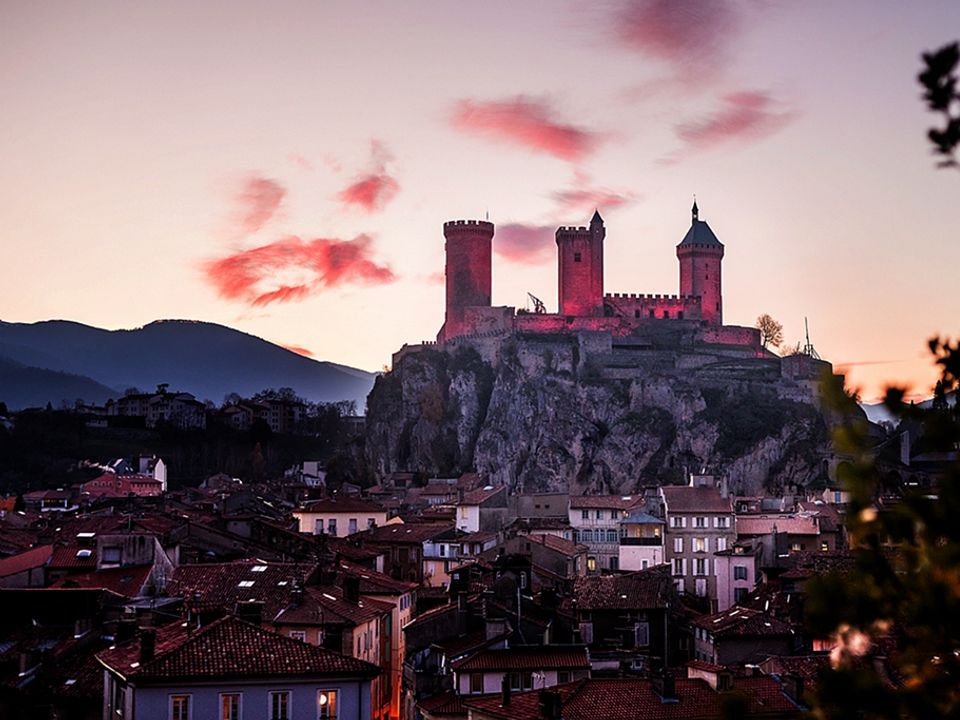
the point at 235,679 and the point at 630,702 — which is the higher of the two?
the point at 235,679

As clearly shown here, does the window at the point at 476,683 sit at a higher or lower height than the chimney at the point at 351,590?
lower

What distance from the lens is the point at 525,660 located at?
34.8 m

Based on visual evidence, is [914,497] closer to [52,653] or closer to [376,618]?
[52,653]

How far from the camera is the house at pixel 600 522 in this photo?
254ft

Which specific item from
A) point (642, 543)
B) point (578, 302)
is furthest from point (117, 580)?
point (578, 302)

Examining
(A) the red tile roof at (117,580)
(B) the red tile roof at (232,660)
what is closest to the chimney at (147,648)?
(B) the red tile roof at (232,660)

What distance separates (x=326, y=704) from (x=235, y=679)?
1.88m

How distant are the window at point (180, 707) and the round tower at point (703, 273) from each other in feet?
469

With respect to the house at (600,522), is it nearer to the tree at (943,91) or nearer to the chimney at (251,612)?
the chimney at (251,612)

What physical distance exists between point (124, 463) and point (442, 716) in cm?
11887

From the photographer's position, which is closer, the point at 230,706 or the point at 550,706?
the point at 230,706

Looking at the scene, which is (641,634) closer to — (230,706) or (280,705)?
(280,705)

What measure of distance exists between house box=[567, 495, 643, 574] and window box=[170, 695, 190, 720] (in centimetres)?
4939

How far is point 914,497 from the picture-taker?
8852mm
